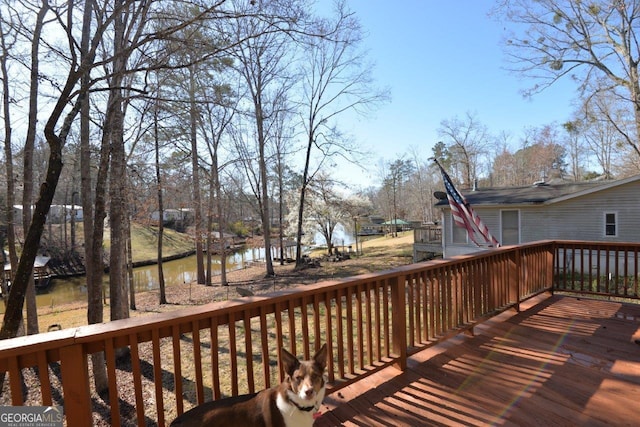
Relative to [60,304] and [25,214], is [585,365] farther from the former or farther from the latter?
[60,304]

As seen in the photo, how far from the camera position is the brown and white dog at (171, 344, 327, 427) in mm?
1365

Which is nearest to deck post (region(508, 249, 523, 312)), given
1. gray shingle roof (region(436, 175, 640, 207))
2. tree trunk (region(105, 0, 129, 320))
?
tree trunk (region(105, 0, 129, 320))

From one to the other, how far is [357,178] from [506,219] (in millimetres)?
8169

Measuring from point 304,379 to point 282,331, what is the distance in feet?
6.14

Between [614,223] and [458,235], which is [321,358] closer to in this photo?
[614,223]

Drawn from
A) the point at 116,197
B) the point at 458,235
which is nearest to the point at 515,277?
the point at 116,197

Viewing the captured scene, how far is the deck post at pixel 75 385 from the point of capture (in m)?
1.29

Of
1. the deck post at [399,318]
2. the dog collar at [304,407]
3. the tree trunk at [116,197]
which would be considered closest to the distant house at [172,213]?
the tree trunk at [116,197]

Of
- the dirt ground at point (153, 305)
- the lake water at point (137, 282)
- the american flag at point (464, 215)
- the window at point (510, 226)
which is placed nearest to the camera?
the american flag at point (464, 215)

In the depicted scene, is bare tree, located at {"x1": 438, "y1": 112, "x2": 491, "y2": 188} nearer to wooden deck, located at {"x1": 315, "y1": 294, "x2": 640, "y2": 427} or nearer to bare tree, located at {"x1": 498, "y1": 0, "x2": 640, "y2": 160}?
bare tree, located at {"x1": 498, "y1": 0, "x2": 640, "y2": 160}

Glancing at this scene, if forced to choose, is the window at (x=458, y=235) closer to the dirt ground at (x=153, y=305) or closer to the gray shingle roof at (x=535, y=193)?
the gray shingle roof at (x=535, y=193)

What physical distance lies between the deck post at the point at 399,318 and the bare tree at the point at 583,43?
40.7ft

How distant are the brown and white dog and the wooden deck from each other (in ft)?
2.10

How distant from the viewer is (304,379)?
1.46 m
